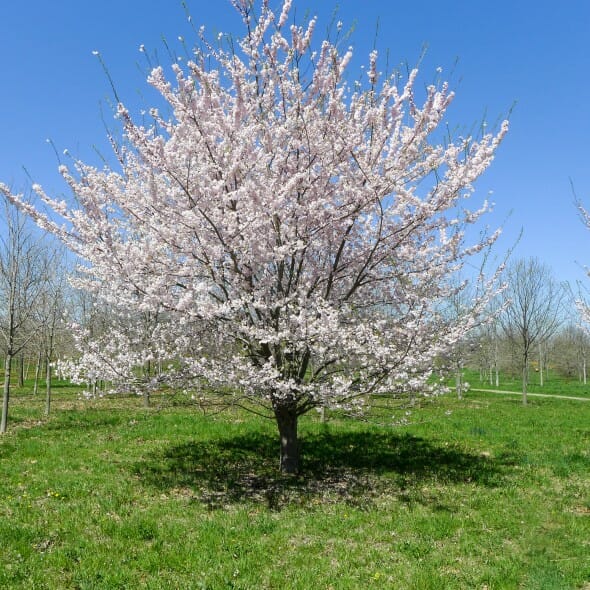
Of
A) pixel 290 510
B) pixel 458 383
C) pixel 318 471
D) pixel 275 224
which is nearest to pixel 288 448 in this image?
pixel 318 471

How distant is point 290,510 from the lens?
26.6ft

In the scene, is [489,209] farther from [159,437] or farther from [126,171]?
[159,437]

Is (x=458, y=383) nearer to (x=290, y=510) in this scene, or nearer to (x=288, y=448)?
(x=288, y=448)

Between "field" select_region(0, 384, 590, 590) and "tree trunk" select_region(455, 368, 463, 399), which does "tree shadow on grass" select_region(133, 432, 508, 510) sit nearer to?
"field" select_region(0, 384, 590, 590)

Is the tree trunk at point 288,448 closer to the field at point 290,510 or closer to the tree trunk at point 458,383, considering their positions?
the field at point 290,510

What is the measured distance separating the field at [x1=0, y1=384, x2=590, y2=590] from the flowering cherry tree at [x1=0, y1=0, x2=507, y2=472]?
1.86m

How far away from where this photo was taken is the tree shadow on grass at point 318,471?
8.90 m

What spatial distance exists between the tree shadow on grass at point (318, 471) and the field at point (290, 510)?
0.15 ft

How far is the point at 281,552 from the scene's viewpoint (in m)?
6.52

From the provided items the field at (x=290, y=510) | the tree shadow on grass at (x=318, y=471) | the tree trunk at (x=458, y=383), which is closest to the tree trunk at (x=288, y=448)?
the tree shadow on grass at (x=318, y=471)

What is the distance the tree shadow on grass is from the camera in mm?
8898

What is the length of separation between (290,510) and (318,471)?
237 cm

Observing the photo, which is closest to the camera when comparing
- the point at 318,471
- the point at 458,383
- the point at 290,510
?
the point at 290,510

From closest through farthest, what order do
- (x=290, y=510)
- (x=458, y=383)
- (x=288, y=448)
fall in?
(x=290, y=510) < (x=288, y=448) < (x=458, y=383)
